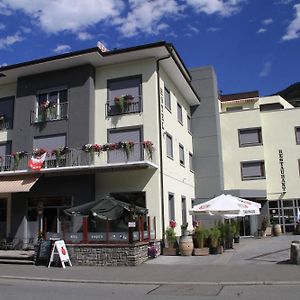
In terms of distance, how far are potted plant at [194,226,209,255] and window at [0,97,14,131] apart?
41.7 feet

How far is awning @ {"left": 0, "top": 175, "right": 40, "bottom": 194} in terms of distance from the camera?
22.0 meters

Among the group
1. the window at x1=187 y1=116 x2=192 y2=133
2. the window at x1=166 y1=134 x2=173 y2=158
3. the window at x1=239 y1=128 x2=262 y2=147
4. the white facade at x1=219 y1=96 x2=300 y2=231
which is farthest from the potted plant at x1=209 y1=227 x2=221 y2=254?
the window at x1=239 y1=128 x2=262 y2=147

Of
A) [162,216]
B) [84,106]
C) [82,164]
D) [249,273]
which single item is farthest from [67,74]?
[249,273]

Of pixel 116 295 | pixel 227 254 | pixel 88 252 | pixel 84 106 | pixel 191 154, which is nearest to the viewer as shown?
pixel 116 295

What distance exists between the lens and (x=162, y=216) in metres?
21.8

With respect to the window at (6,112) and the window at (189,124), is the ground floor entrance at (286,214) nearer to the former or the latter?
the window at (189,124)

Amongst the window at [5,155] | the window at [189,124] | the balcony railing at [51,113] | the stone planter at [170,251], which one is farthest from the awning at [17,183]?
the window at [189,124]

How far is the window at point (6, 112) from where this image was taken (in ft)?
84.8

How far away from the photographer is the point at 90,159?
2214cm

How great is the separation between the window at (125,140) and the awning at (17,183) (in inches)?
162

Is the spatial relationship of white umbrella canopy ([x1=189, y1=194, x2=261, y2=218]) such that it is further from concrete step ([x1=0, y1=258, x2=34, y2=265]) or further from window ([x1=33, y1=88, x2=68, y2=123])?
window ([x1=33, y1=88, x2=68, y2=123])

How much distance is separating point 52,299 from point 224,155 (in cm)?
2599

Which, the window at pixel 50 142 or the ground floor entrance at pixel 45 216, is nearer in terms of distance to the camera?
the ground floor entrance at pixel 45 216

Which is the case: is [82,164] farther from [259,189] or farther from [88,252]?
[259,189]
